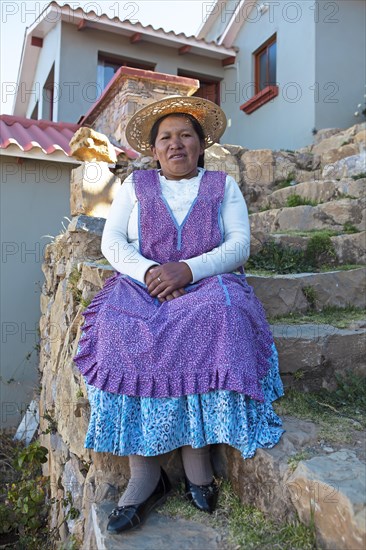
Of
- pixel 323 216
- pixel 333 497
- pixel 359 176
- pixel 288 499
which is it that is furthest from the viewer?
pixel 359 176

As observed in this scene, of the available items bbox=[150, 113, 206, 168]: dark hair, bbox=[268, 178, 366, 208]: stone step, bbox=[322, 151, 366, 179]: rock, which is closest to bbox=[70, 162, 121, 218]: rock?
bbox=[150, 113, 206, 168]: dark hair

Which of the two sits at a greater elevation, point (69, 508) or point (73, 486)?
point (73, 486)

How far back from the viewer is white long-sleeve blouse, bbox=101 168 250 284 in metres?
2.00

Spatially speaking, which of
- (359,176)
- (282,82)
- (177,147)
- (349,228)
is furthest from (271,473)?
(282,82)

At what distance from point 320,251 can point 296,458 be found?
2160 millimetres

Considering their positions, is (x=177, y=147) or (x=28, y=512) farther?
(x=28, y=512)

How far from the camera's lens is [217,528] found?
1534 mm

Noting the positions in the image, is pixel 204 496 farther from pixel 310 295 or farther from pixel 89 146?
pixel 89 146

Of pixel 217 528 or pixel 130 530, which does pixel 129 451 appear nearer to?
pixel 130 530

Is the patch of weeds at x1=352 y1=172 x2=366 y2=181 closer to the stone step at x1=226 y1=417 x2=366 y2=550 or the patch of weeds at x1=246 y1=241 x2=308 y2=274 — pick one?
the patch of weeds at x1=246 y1=241 x2=308 y2=274

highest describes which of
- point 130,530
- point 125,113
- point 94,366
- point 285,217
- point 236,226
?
point 125,113

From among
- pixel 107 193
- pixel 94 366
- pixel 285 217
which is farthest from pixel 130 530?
pixel 285 217

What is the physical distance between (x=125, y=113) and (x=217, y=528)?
4.34 metres

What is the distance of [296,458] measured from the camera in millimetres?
1530
